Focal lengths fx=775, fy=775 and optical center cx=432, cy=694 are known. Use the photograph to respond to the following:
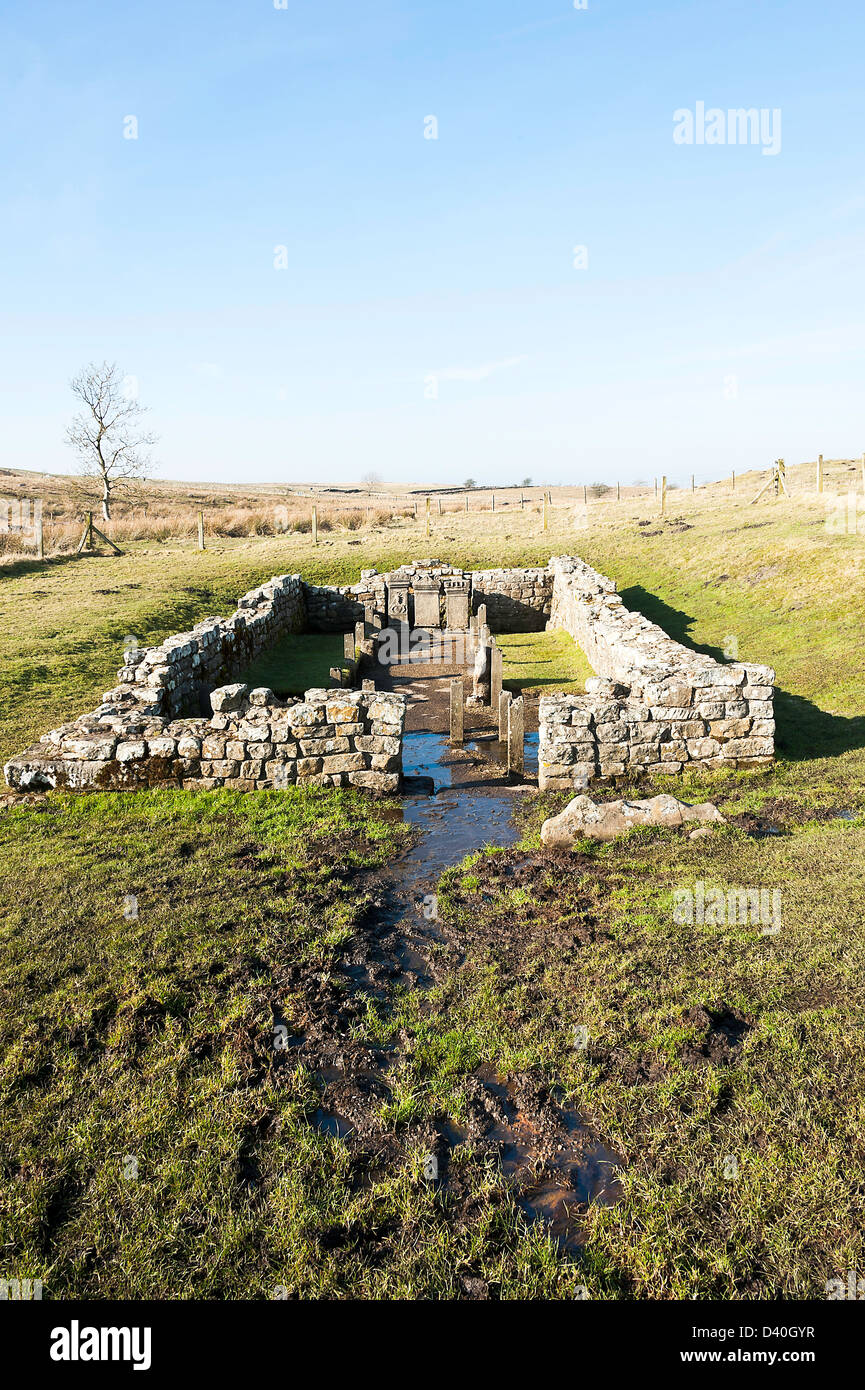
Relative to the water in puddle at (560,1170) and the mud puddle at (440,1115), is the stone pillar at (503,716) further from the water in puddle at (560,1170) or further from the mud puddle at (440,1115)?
the water in puddle at (560,1170)

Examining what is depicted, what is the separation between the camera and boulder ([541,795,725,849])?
26.0 feet

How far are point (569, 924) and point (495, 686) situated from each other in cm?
723

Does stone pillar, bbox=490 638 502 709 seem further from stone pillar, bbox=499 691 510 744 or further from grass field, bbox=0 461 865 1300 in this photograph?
grass field, bbox=0 461 865 1300

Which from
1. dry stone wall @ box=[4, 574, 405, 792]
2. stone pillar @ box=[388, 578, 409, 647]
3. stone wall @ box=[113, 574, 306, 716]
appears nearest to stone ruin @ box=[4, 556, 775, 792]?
dry stone wall @ box=[4, 574, 405, 792]

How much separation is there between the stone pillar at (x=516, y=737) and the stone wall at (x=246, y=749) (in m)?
1.70

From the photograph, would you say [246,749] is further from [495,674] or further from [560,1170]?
[560,1170]

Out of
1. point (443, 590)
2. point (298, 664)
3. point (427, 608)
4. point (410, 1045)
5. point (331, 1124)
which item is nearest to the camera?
point (331, 1124)

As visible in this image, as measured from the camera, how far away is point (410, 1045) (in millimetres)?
4855

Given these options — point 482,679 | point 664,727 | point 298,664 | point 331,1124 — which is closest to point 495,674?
point 482,679

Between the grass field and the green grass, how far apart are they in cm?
631

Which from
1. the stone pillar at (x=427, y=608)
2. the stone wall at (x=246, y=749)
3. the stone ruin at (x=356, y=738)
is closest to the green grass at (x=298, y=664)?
the stone pillar at (x=427, y=608)

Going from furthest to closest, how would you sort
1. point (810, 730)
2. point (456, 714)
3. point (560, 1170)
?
point (456, 714)
point (810, 730)
point (560, 1170)

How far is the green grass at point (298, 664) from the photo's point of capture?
15.4 meters

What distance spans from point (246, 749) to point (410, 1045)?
17.1 ft
